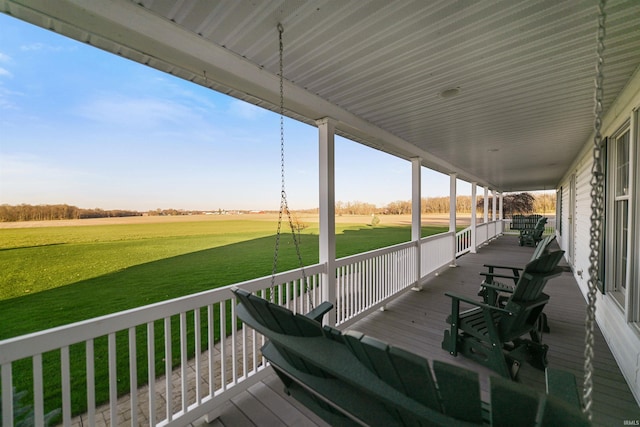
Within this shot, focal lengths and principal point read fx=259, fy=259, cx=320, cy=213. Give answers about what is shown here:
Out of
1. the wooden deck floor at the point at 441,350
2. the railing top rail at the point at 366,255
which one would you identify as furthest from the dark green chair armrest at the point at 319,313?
the railing top rail at the point at 366,255

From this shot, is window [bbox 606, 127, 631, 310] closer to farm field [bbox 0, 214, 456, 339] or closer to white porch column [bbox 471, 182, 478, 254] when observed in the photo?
farm field [bbox 0, 214, 456, 339]

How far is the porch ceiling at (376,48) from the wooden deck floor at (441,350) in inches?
92.8

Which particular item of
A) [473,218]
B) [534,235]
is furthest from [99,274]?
[534,235]

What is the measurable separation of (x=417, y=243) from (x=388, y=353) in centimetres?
439

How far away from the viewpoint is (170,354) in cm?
179

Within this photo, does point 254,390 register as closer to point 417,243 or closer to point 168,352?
point 168,352

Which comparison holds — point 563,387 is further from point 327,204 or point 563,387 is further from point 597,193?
point 327,204

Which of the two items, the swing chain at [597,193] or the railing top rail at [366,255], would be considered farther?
the railing top rail at [366,255]

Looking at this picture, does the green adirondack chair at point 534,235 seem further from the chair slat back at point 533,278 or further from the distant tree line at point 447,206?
the chair slat back at point 533,278

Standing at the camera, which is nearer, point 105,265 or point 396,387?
point 396,387

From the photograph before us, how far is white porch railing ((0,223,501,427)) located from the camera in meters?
1.34

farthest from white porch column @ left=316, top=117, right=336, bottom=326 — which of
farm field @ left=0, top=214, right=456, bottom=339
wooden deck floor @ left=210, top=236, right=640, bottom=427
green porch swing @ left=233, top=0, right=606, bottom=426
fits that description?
green porch swing @ left=233, top=0, right=606, bottom=426

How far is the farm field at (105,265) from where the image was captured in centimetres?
553

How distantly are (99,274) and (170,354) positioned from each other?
8042 millimetres
